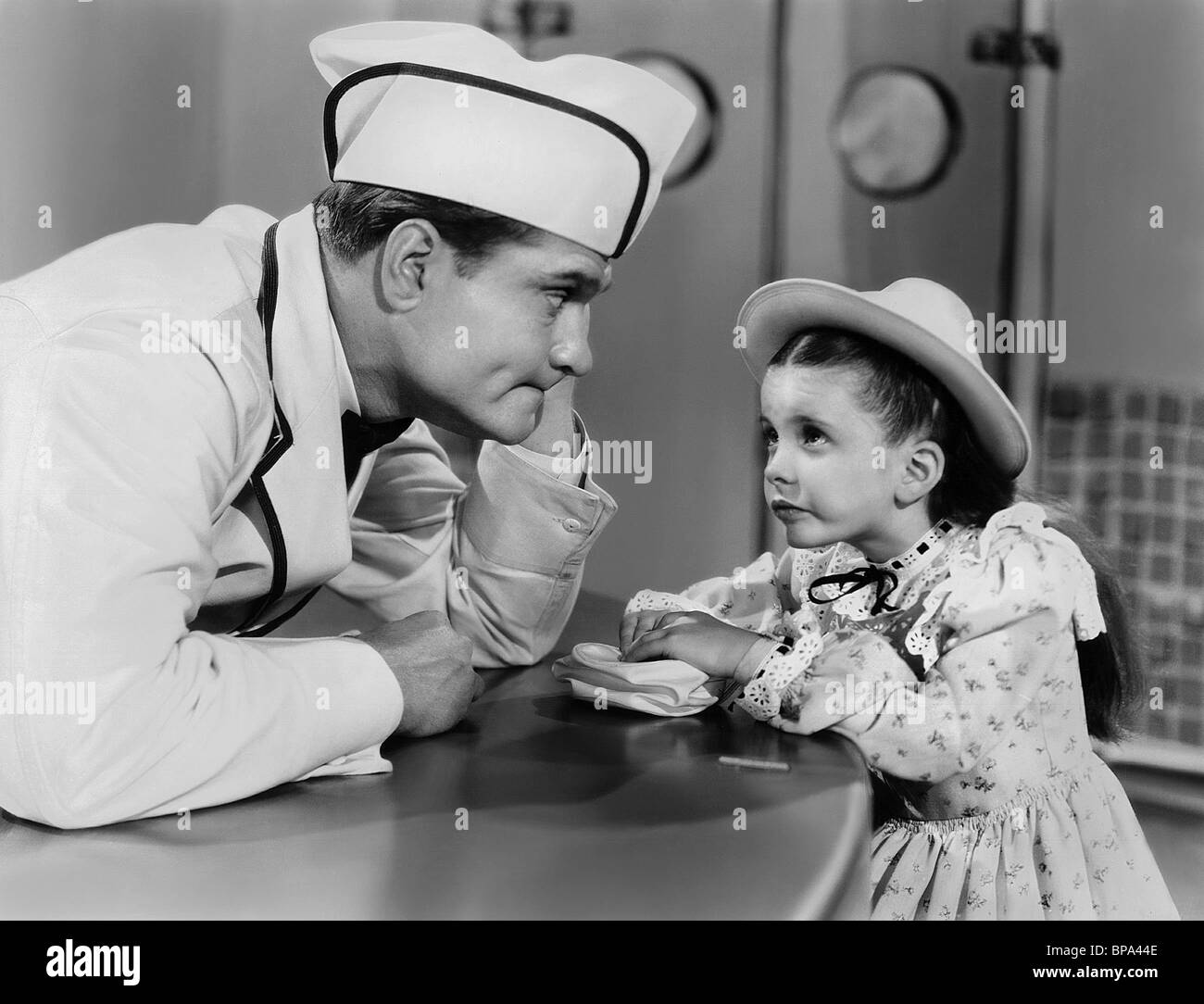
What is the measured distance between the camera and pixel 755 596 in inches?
51.6

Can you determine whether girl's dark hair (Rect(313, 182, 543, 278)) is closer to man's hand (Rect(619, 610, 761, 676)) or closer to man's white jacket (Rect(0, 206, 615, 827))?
man's white jacket (Rect(0, 206, 615, 827))

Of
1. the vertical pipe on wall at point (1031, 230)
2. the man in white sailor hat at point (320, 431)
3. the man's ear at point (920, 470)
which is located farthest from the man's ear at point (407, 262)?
the vertical pipe on wall at point (1031, 230)

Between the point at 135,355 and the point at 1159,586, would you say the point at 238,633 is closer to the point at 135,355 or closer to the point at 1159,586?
the point at 135,355

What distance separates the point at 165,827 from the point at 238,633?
0.94ft

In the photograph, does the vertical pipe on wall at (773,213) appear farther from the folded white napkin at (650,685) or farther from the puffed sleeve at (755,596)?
the folded white napkin at (650,685)

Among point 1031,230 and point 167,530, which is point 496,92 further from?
point 1031,230

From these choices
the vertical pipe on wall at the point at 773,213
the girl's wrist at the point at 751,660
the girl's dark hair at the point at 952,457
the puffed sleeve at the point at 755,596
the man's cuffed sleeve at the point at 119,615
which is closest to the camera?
the man's cuffed sleeve at the point at 119,615

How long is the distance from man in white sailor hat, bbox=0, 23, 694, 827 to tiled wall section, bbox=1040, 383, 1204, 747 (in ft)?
1.79

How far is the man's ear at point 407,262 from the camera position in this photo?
3.40ft

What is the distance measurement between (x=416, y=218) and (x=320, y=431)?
0.20 meters

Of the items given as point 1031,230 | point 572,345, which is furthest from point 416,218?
point 1031,230

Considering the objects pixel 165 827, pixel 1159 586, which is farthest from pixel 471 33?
pixel 1159 586

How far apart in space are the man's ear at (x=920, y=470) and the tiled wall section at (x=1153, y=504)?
25cm

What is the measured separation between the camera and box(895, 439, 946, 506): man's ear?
1.17 metres
